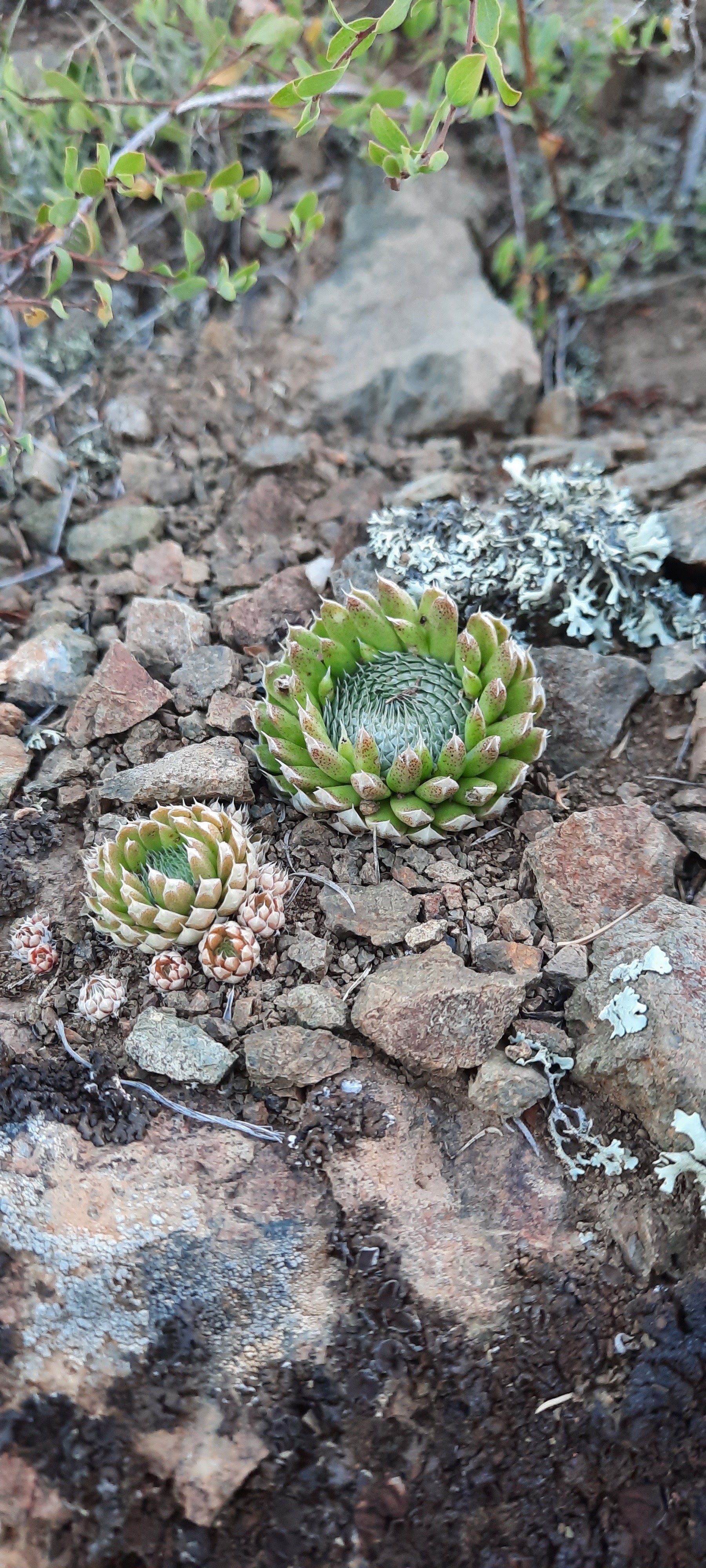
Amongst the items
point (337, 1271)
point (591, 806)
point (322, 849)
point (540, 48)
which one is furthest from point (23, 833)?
point (540, 48)

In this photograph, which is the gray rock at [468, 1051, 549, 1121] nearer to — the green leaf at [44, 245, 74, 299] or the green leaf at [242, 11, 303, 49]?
the green leaf at [44, 245, 74, 299]

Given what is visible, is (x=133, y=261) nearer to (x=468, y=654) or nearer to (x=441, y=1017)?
(x=468, y=654)

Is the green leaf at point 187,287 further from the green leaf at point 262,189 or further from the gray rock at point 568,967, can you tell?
the gray rock at point 568,967

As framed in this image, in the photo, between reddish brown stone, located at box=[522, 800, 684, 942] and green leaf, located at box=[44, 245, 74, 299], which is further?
green leaf, located at box=[44, 245, 74, 299]

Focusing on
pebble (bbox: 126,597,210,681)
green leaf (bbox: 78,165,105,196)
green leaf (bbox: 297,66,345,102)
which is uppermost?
green leaf (bbox: 297,66,345,102)

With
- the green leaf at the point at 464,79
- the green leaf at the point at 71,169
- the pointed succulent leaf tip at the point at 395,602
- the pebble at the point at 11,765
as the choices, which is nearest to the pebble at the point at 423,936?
the pointed succulent leaf tip at the point at 395,602

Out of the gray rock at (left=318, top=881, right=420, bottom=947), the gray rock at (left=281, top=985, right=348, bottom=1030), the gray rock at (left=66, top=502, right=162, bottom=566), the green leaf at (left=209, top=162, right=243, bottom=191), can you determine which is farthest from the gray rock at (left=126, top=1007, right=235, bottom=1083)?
the green leaf at (left=209, top=162, right=243, bottom=191)

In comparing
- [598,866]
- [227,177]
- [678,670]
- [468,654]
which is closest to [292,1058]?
[598,866]
